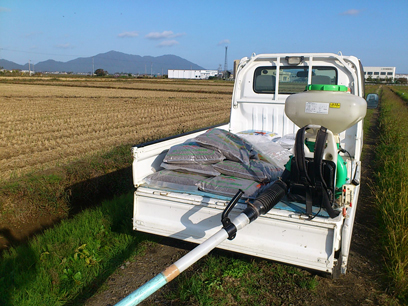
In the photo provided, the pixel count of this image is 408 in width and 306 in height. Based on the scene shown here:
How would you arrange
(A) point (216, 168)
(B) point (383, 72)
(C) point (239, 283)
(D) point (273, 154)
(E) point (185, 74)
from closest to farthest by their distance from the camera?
1. (C) point (239, 283)
2. (A) point (216, 168)
3. (D) point (273, 154)
4. (E) point (185, 74)
5. (B) point (383, 72)

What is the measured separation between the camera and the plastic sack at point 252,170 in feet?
11.3

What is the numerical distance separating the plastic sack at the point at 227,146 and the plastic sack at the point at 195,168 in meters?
0.23

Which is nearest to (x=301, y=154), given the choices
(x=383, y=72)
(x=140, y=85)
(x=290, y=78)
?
(x=290, y=78)

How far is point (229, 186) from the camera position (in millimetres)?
3268

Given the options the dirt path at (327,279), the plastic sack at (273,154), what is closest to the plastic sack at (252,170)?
the plastic sack at (273,154)

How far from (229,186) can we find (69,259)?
1658 mm

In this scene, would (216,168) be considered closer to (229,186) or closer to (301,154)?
(229,186)

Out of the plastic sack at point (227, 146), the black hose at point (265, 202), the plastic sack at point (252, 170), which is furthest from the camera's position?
the plastic sack at point (227, 146)

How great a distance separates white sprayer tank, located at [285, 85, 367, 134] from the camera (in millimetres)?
2857

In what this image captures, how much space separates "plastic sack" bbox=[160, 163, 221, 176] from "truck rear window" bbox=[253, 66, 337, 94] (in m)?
2.49

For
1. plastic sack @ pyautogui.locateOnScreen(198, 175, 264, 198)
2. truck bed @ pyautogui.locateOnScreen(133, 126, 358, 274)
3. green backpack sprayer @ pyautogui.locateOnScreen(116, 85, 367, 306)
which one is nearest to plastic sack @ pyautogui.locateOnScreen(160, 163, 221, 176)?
plastic sack @ pyautogui.locateOnScreen(198, 175, 264, 198)

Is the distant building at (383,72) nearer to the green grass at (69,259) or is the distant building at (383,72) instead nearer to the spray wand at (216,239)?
the green grass at (69,259)

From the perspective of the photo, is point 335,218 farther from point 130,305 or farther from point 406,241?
point 130,305

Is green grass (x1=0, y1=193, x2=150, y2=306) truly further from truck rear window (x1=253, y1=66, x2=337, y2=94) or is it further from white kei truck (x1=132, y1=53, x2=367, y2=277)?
truck rear window (x1=253, y1=66, x2=337, y2=94)
